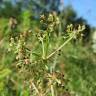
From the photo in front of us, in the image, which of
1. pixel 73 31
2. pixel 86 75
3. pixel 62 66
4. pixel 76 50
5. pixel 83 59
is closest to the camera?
pixel 73 31

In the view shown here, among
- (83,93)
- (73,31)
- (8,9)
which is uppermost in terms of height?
(8,9)

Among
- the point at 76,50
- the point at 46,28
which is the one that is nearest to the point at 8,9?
the point at 76,50

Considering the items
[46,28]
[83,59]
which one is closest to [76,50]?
[83,59]

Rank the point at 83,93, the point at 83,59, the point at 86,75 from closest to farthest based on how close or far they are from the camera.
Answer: the point at 83,93, the point at 86,75, the point at 83,59

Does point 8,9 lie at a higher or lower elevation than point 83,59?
higher

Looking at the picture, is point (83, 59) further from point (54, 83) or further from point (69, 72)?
point (54, 83)

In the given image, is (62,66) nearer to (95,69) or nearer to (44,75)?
(95,69)

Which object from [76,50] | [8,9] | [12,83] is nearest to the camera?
[12,83]

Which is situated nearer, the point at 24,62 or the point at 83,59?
the point at 24,62

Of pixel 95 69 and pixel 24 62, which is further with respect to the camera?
pixel 95 69
